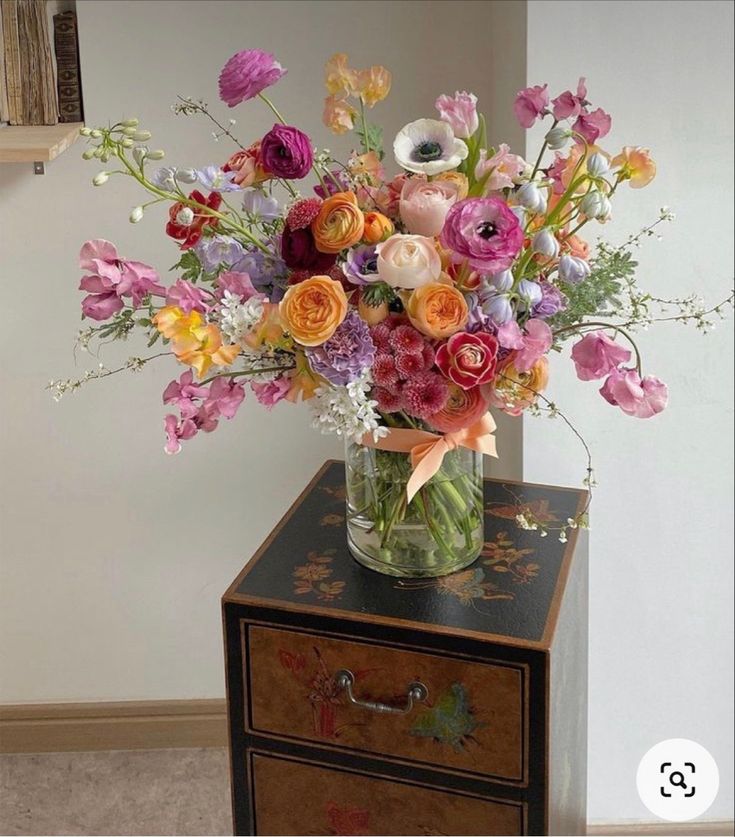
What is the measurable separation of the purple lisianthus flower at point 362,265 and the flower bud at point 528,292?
0.15m

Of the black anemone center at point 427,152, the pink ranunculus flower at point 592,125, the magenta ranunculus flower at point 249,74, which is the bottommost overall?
the black anemone center at point 427,152

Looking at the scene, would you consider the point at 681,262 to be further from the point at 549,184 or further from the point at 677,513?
the point at 549,184

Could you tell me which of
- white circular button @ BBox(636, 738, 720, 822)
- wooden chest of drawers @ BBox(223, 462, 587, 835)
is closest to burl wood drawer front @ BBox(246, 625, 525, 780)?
wooden chest of drawers @ BBox(223, 462, 587, 835)

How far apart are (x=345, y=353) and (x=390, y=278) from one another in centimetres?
9

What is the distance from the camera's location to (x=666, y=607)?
79.0 inches

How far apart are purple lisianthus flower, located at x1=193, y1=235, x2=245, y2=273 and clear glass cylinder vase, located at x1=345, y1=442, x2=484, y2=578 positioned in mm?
280

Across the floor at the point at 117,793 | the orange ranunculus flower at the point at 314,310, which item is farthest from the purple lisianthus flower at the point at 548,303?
the floor at the point at 117,793

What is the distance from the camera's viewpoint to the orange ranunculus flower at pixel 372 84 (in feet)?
4.29

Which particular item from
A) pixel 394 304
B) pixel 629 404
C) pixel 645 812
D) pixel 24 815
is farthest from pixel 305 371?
pixel 24 815

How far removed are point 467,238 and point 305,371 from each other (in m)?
0.25

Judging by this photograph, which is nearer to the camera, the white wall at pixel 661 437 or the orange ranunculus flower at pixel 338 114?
the orange ranunculus flower at pixel 338 114

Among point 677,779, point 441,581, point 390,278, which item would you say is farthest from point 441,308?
point 677,779

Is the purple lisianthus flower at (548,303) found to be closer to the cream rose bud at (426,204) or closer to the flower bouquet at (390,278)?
the flower bouquet at (390,278)

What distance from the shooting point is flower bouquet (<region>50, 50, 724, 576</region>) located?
3.96 feet
